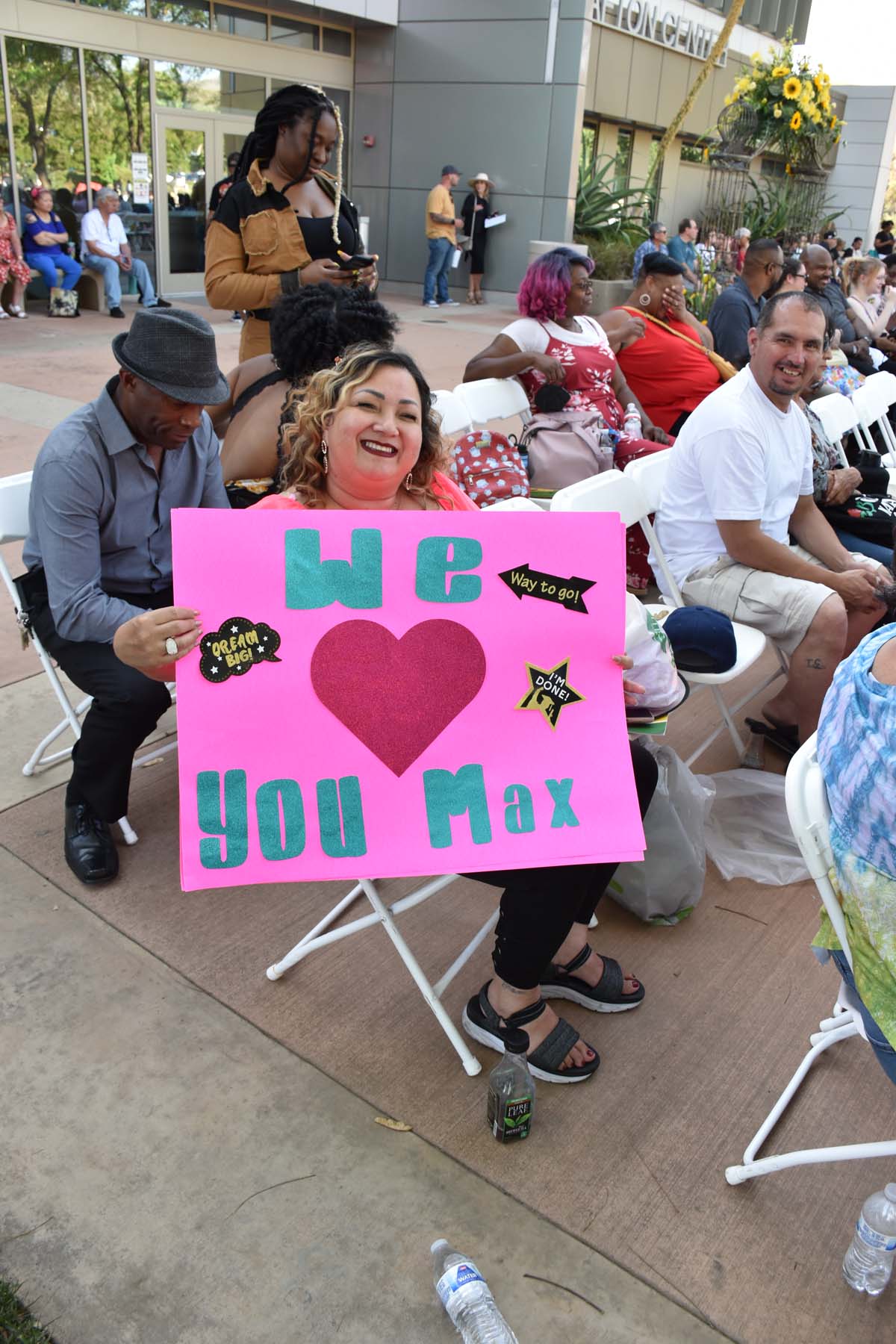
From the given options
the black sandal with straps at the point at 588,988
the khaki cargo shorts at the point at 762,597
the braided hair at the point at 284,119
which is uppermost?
the braided hair at the point at 284,119

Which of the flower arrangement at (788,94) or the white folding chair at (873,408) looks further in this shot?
the flower arrangement at (788,94)

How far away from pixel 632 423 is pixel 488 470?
58.7 inches

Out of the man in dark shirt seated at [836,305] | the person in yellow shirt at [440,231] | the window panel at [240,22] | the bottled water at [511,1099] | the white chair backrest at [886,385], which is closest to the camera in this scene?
the bottled water at [511,1099]

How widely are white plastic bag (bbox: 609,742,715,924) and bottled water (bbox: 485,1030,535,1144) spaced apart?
783mm

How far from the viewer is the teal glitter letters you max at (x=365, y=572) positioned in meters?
2.12

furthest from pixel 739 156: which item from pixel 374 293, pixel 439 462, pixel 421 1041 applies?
pixel 421 1041

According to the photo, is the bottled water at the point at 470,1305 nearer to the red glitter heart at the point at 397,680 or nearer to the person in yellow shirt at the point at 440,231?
the red glitter heart at the point at 397,680

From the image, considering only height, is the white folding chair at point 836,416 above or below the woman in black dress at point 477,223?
below

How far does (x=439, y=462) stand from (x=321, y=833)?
3.57ft

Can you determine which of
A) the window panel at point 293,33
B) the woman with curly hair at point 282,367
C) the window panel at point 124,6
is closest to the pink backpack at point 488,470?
the woman with curly hair at point 282,367

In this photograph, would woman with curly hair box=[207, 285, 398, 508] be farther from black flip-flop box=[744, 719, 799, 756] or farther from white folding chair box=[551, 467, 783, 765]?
black flip-flop box=[744, 719, 799, 756]

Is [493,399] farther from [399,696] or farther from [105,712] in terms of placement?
[399,696]

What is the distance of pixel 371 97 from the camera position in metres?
17.8

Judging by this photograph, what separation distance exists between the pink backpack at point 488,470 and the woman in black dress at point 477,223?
1407cm
